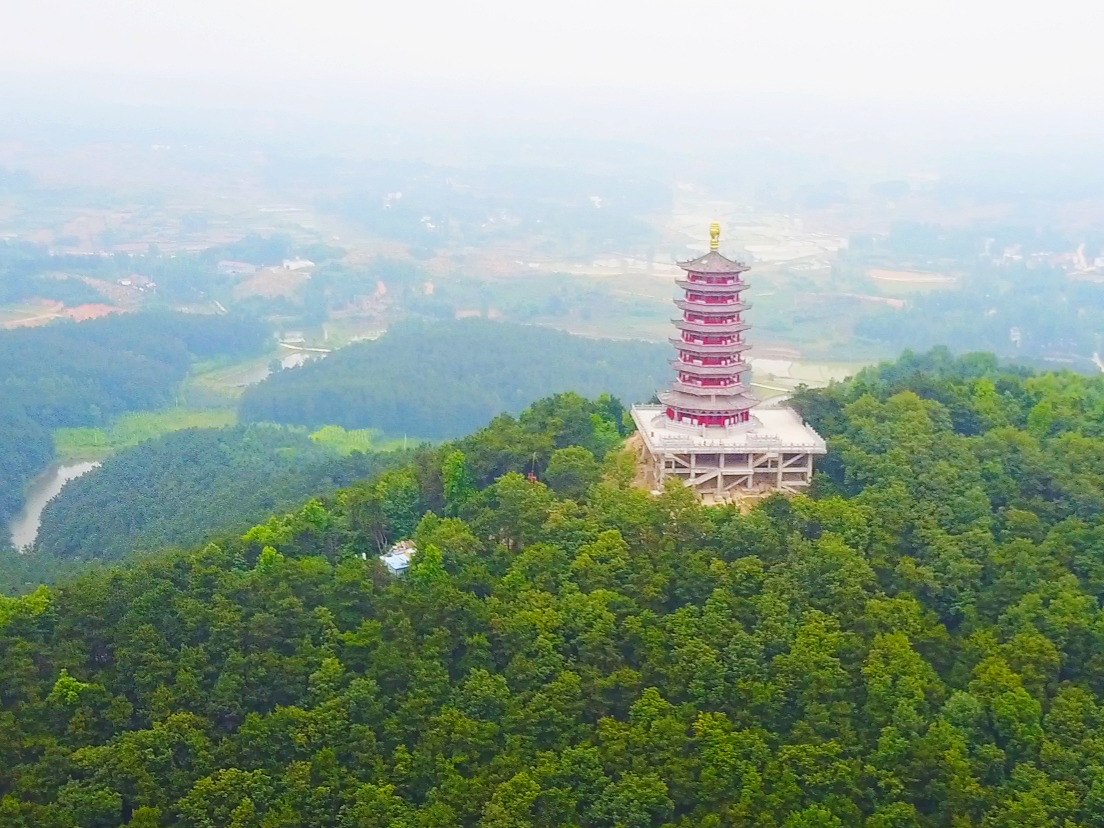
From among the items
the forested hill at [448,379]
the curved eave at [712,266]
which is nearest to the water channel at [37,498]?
the forested hill at [448,379]

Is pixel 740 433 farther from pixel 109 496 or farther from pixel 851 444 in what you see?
pixel 109 496

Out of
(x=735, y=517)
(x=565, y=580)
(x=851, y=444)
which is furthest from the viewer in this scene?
(x=851, y=444)

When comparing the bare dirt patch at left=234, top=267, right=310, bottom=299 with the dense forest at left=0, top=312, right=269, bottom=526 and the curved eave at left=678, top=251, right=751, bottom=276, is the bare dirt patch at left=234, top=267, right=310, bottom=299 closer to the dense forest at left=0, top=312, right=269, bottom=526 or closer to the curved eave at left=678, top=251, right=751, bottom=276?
the dense forest at left=0, top=312, right=269, bottom=526

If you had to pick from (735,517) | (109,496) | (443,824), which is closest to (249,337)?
(109,496)

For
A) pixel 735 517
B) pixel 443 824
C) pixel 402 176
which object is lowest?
pixel 402 176

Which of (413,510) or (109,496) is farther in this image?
(109,496)

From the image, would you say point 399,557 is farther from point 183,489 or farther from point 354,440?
point 354,440

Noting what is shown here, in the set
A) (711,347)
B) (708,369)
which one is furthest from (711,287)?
(708,369)

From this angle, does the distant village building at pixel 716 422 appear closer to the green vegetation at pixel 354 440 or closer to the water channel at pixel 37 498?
the water channel at pixel 37 498
